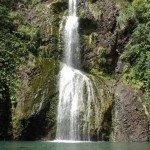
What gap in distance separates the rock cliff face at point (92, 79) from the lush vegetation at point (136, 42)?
69 centimetres

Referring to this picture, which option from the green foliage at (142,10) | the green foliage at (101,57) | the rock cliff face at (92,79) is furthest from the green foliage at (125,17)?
the green foliage at (101,57)

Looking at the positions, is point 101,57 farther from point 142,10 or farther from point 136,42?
point 142,10

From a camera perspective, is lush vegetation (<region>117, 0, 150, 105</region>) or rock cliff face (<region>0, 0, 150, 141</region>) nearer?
rock cliff face (<region>0, 0, 150, 141</region>)

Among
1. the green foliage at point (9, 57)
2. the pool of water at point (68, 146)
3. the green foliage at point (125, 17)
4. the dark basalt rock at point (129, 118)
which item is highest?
the green foliage at point (125, 17)

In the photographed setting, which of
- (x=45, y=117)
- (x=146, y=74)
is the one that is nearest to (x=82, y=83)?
(x=45, y=117)

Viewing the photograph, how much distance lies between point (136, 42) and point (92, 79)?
5.57 metres

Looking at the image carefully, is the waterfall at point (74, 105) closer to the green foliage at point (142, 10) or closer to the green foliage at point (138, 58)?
the green foliage at point (138, 58)

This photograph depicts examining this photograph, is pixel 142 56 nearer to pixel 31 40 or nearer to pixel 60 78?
pixel 60 78

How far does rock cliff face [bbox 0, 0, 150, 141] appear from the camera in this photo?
20928 millimetres

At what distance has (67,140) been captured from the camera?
20609mm

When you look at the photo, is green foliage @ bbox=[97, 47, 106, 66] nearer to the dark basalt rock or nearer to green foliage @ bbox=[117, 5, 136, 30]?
green foliage @ bbox=[117, 5, 136, 30]

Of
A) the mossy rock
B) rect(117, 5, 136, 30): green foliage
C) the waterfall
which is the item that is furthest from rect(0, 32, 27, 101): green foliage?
rect(117, 5, 136, 30): green foliage

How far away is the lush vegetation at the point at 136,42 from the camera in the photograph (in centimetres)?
2431

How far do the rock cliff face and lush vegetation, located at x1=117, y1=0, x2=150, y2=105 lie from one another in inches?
27.2
